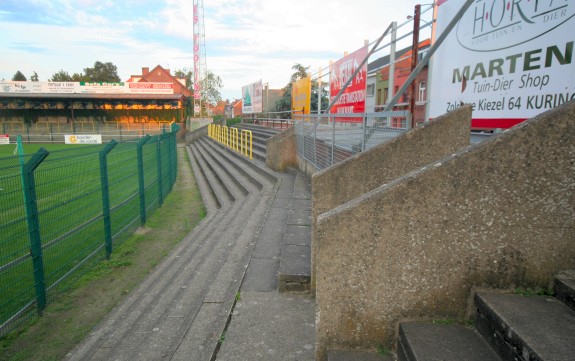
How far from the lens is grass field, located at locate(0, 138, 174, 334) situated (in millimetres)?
4242


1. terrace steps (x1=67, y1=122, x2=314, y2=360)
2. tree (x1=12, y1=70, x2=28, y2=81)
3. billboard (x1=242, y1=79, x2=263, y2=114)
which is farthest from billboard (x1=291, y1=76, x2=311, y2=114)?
tree (x1=12, y1=70, x2=28, y2=81)

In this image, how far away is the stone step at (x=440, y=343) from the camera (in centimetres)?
199

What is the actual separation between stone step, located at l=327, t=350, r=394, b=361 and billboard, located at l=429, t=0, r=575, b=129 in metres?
2.26

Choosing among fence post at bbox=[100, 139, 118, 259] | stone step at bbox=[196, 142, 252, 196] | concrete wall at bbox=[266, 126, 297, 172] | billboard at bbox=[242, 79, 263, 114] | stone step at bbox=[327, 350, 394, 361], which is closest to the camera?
stone step at bbox=[327, 350, 394, 361]

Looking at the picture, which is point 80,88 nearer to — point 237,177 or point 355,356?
point 237,177

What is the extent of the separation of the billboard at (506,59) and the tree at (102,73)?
92590 millimetres

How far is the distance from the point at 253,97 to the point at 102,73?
251 feet

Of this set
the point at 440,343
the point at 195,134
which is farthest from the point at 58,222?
the point at 195,134

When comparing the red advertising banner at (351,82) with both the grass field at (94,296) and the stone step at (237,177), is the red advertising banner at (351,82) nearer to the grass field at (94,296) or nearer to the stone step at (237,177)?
the stone step at (237,177)

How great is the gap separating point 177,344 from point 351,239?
76.2 inches

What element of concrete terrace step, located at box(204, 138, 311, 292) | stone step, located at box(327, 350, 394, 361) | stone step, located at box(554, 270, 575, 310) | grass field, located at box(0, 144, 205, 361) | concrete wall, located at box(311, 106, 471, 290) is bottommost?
grass field, located at box(0, 144, 205, 361)

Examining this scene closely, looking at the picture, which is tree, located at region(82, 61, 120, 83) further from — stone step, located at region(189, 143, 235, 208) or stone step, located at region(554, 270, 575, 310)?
stone step, located at region(554, 270, 575, 310)

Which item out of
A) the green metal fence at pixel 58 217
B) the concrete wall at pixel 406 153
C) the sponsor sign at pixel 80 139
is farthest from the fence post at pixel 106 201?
the sponsor sign at pixel 80 139

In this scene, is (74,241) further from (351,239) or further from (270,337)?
(351,239)
